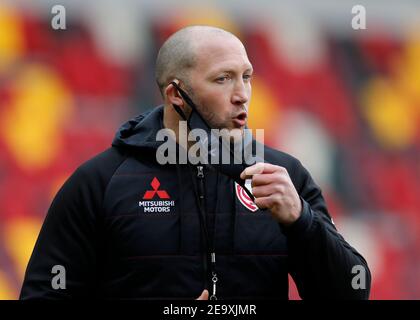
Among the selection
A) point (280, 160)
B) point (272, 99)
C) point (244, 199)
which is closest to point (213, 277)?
point (244, 199)

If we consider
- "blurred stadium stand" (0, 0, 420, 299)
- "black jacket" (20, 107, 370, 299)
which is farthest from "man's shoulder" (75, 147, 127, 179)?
"blurred stadium stand" (0, 0, 420, 299)

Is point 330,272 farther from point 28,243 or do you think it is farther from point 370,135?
point 370,135

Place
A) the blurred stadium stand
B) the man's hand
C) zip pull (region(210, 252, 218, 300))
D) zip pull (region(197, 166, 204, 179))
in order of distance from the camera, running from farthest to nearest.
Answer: the blurred stadium stand → zip pull (region(197, 166, 204, 179)) → zip pull (region(210, 252, 218, 300)) → the man's hand

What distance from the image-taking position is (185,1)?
198 inches

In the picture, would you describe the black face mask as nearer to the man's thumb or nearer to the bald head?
the bald head

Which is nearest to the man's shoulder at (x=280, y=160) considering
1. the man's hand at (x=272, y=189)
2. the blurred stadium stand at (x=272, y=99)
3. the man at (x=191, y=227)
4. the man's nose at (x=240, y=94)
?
the man at (x=191, y=227)

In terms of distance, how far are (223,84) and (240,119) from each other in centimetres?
8

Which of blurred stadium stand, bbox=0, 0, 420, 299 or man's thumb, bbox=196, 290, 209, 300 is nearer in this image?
man's thumb, bbox=196, 290, 209, 300

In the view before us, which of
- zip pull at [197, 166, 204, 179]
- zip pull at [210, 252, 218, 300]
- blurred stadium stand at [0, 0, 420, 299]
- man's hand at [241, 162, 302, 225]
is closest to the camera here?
man's hand at [241, 162, 302, 225]

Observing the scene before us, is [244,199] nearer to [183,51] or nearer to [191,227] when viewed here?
[191,227]

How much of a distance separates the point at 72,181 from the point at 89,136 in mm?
2941

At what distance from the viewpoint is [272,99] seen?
5.21m

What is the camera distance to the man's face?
1691 millimetres

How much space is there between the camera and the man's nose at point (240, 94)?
169 cm
